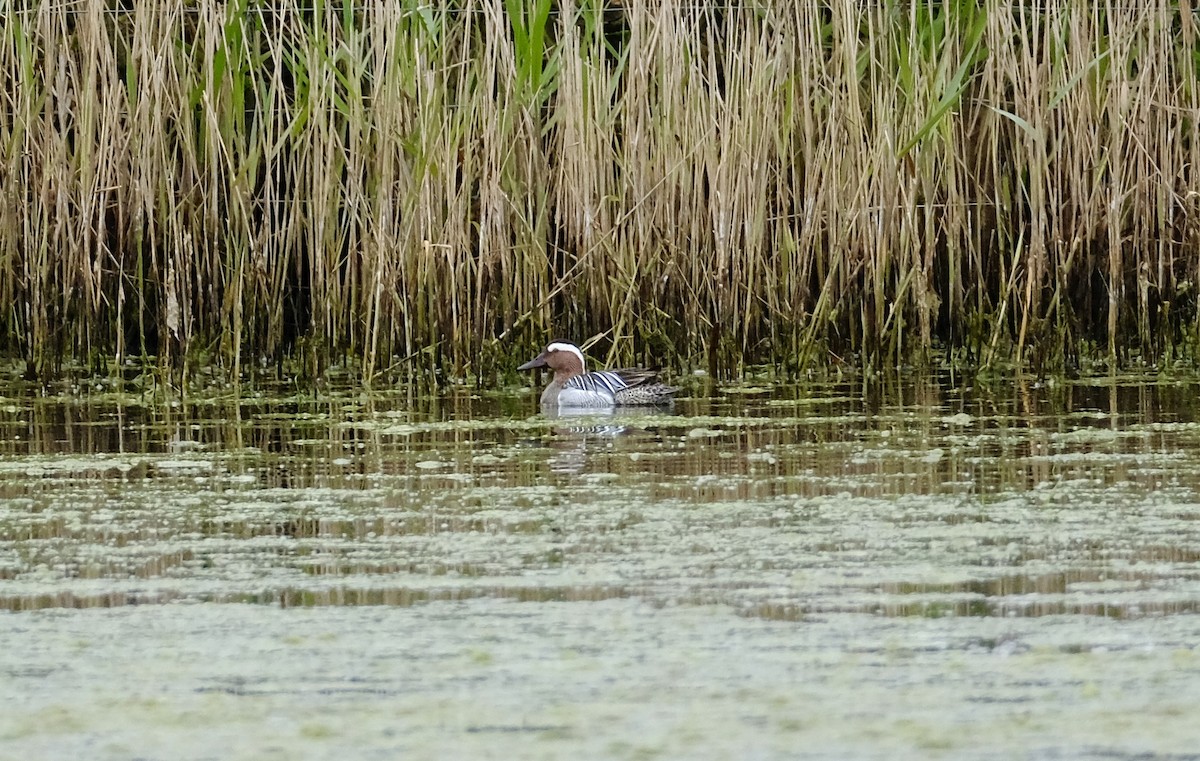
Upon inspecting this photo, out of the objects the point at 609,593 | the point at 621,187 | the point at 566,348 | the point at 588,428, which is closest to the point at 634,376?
the point at 566,348

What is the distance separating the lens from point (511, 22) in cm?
798

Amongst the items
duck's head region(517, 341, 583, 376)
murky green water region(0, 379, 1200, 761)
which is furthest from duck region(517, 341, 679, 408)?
murky green water region(0, 379, 1200, 761)

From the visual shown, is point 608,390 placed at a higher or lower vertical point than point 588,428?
higher

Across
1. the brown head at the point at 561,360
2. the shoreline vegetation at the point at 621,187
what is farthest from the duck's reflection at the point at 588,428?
the shoreline vegetation at the point at 621,187

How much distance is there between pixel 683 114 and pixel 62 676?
5.23 m

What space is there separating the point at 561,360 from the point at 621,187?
31.9 inches

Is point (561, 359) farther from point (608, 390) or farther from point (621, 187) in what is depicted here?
point (621, 187)

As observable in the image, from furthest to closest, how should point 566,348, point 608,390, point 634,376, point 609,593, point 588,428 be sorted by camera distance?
point 566,348, point 634,376, point 608,390, point 588,428, point 609,593

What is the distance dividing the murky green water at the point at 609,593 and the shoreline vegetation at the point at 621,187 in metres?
1.65

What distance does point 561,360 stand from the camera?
25.5 feet

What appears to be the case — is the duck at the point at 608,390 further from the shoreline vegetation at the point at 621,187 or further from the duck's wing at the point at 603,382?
the shoreline vegetation at the point at 621,187

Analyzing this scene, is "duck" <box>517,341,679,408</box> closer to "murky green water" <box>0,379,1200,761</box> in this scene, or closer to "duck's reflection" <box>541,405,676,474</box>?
"duck's reflection" <box>541,405,676,474</box>

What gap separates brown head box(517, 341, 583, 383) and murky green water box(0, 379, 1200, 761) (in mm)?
1274

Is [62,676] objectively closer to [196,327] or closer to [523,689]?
[523,689]
